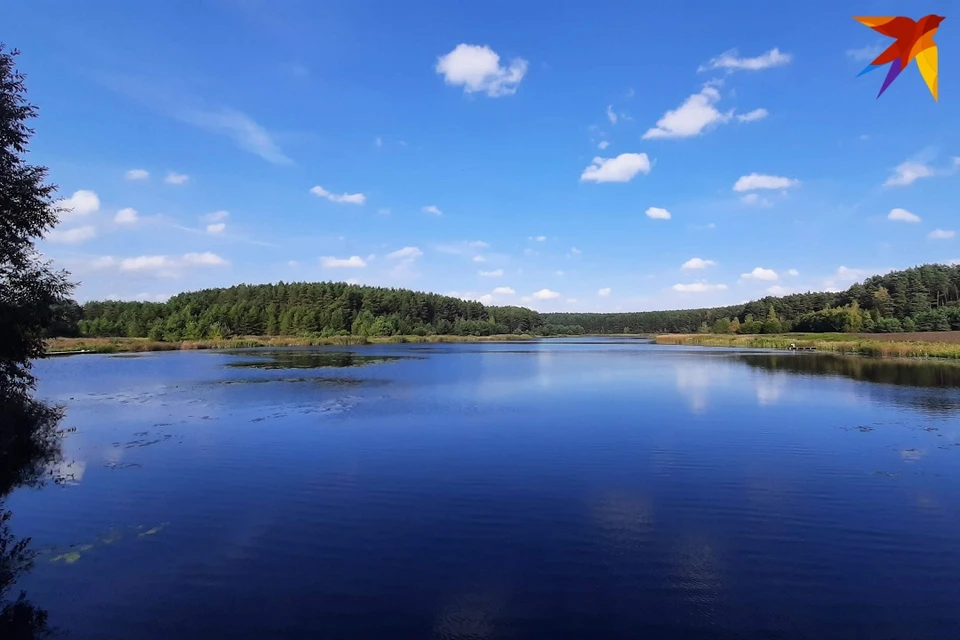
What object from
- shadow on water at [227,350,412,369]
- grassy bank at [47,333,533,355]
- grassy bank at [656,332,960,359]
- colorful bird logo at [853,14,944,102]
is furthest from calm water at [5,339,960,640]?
grassy bank at [656,332,960,359]

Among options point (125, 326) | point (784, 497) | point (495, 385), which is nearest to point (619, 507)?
point (784, 497)

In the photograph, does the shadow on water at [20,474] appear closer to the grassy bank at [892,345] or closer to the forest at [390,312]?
the grassy bank at [892,345]

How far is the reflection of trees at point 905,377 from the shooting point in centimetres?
2393

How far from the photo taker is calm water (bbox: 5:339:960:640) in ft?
20.5

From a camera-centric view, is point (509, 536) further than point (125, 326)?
No

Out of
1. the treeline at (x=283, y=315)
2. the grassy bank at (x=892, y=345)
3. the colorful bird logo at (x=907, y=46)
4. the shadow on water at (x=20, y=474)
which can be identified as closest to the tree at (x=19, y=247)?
the shadow on water at (x=20, y=474)

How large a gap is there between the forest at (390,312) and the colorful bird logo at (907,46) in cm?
9597

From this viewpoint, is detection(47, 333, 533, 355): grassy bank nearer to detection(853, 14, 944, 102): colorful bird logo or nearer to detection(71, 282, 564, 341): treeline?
detection(71, 282, 564, 341): treeline

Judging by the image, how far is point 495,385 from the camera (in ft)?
106

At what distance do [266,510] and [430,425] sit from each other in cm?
925

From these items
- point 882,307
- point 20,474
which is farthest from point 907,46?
point 882,307

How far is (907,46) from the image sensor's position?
437 cm

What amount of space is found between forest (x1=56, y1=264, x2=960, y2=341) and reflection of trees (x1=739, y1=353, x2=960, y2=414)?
156ft

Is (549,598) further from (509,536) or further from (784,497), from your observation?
(784,497)
